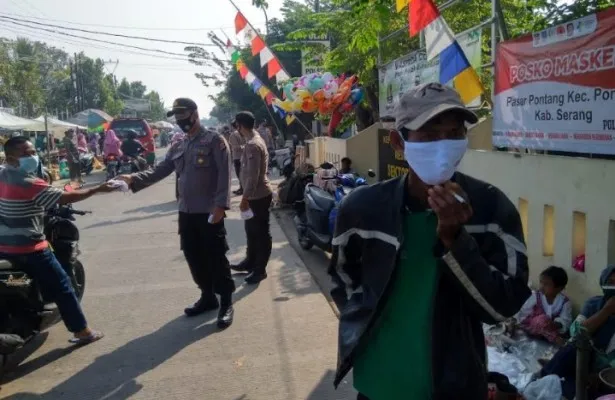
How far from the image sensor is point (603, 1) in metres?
5.11

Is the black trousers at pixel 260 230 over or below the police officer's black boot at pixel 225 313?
over

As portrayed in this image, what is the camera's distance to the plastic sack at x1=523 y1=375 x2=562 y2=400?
2975 millimetres

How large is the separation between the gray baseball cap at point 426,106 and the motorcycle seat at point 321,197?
5.15m

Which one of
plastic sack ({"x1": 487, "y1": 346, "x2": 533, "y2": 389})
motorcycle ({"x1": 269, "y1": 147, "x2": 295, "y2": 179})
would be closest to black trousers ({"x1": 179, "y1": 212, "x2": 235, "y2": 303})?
plastic sack ({"x1": 487, "y1": 346, "x2": 533, "y2": 389})

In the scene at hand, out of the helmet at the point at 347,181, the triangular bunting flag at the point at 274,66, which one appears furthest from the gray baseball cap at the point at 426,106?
the triangular bunting flag at the point at 274,66

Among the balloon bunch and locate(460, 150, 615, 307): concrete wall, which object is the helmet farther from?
the balloon bunch

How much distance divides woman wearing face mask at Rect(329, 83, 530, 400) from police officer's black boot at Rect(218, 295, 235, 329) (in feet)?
10.1

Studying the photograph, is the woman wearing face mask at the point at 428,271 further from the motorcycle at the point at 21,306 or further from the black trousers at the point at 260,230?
the black trousers at the point at 260,230

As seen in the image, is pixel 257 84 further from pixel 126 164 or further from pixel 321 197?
pixel 321 197

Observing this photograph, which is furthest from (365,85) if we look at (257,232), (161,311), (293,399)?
(293,399)

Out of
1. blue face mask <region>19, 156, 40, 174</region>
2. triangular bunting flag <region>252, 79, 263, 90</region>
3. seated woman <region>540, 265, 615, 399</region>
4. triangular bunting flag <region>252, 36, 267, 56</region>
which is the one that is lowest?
seated woman <region>540, 265, 615, 399</region>

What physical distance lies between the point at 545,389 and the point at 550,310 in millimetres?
1133

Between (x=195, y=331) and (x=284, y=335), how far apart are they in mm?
760

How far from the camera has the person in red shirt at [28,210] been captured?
393cm
